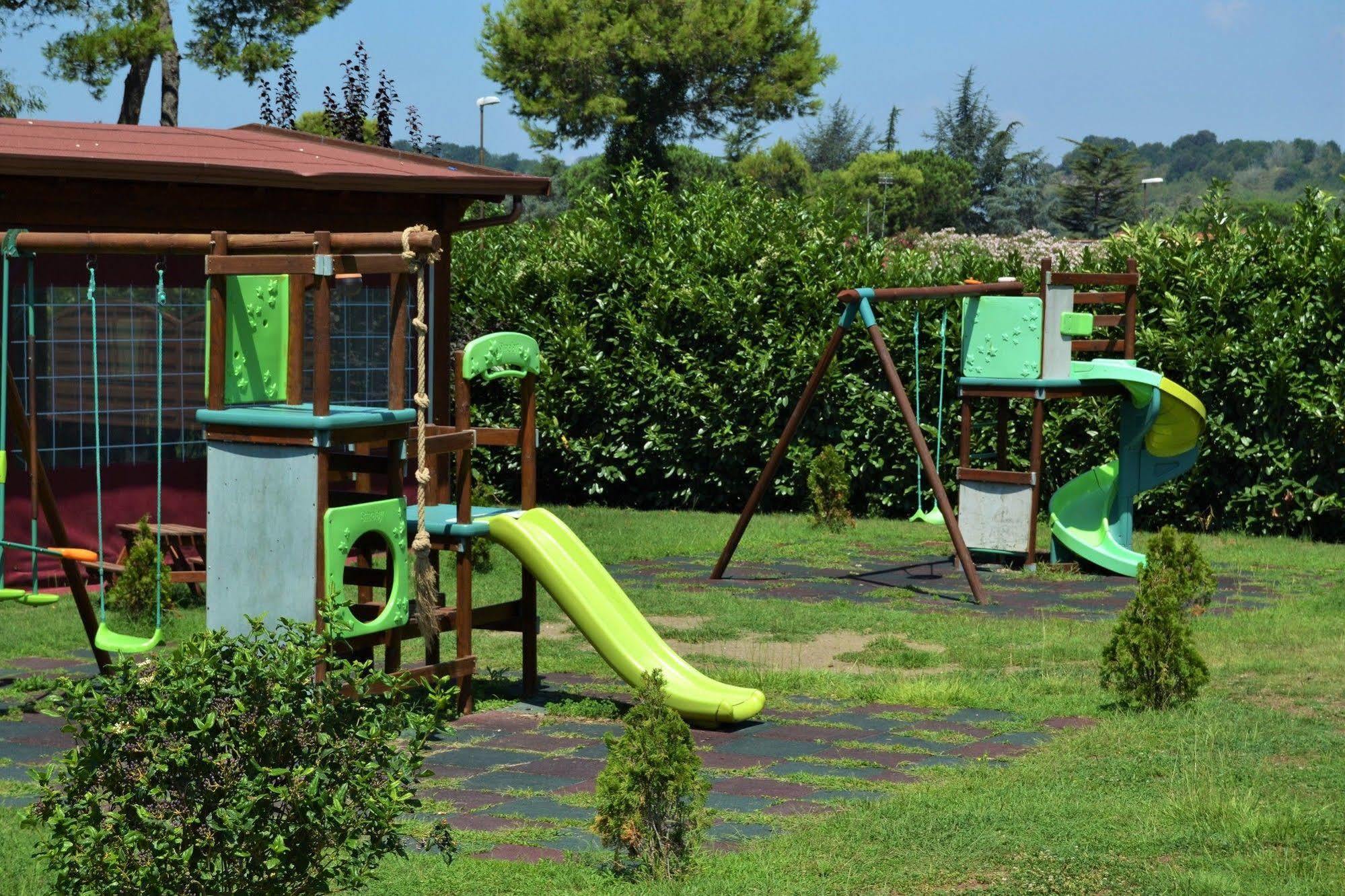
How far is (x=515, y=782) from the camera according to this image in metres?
6.43

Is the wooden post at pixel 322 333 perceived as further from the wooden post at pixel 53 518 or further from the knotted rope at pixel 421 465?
the wooden post at pixel 53 518

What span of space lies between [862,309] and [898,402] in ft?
2.43

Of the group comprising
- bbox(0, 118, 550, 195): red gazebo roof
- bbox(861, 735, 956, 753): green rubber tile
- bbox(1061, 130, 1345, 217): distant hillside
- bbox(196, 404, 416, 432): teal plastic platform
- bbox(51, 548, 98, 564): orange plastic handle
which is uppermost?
bbox(1061, 130, 1345, 217): distant hillside

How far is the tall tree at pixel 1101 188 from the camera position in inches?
2689

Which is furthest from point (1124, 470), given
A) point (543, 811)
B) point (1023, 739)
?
point (543, 811)

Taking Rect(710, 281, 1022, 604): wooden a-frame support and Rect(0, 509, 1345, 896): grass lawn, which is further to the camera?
Rect(710, 281, 1022, 604): wooden a-frame support

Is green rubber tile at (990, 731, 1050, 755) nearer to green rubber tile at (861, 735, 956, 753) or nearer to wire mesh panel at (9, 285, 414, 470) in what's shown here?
green rubber tile at (861, 735, 956, 753)

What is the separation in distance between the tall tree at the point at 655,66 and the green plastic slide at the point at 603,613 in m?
45.8

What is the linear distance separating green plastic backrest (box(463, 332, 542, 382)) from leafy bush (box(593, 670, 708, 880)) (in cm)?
314

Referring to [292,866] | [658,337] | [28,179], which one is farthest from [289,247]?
[658,337]

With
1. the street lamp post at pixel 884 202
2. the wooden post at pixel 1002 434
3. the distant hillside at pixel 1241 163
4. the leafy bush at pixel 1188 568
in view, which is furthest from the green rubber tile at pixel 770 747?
the distant hillside at pixel 1241 163

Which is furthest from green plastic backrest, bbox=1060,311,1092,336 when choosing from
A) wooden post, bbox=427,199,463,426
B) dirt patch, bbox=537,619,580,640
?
wooden post, bbox=427,199,463,426

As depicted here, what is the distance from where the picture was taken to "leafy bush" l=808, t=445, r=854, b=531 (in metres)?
14.7

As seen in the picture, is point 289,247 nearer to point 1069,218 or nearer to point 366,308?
point 366,308
